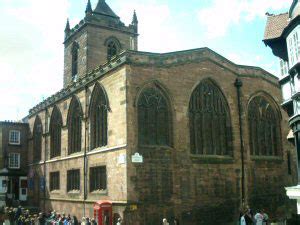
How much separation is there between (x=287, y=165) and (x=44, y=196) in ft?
62.9

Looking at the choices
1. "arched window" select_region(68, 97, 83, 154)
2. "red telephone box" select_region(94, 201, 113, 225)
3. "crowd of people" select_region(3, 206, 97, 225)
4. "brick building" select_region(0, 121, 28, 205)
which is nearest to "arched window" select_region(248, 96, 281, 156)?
"red telephone box" select_region(94, 201, 113, 225)

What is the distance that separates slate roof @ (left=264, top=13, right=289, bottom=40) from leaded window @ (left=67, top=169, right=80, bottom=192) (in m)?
15.5

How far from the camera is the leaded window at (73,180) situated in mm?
29472

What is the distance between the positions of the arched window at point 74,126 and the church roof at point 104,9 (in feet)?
37.8

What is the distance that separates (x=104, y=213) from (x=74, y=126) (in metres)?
9.97

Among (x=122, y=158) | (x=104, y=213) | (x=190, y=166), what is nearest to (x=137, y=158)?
(x=122, y=158)

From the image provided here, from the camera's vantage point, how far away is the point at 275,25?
Result: 21734 millimetres

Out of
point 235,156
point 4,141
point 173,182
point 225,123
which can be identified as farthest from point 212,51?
point 4,141

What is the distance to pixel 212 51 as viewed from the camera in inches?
1104

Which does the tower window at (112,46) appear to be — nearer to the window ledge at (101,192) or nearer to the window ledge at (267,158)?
the window ledge at (101,192)

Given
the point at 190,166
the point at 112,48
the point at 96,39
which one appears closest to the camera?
the point at 190,166

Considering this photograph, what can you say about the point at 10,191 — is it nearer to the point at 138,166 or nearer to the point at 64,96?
the point at 64,96

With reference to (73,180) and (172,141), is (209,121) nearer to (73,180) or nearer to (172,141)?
(172,141)

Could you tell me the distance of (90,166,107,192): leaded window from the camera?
25828mm
